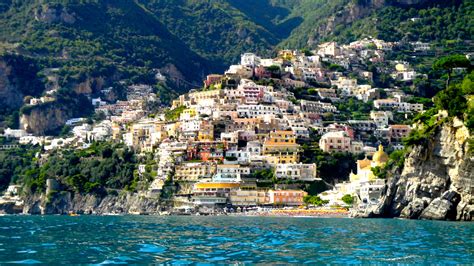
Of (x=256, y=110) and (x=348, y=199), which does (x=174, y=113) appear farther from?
(x=348, y=199)

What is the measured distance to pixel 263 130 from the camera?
12350 cm

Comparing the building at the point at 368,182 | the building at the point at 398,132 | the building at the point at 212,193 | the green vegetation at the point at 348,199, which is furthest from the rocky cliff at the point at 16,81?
the green vegetation at the point at 348,199

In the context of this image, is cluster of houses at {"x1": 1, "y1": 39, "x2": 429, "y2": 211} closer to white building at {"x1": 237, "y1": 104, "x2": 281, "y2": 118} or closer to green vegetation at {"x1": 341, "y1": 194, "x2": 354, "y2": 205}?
white building at {"x1": 237, "y1": 104, "x2": 281, "y2": 118}

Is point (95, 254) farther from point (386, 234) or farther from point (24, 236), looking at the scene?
point (386, 234)

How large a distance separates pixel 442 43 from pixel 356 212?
93.3 meters

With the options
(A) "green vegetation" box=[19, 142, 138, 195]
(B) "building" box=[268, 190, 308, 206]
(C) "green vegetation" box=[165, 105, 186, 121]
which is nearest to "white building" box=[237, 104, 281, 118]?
(C) "green vegetation" box=[165, 105, 186, 121]

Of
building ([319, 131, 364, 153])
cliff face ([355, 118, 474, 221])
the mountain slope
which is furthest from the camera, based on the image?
the mountain slope

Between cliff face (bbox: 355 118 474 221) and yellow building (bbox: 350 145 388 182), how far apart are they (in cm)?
1283

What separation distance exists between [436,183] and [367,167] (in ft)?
78.3

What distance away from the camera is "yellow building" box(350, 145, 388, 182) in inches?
3820

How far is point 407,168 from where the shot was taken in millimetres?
81438

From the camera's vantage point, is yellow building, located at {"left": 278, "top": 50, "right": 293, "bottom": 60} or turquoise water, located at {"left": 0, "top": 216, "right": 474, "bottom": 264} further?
yellow building, located at {"left": 278, "top": 50, "right": 293, "bottom": 60}

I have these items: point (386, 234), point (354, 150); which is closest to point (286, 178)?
point (354, 150)

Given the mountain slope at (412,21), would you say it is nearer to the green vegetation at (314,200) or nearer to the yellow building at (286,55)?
the yellow building at (286,55)
